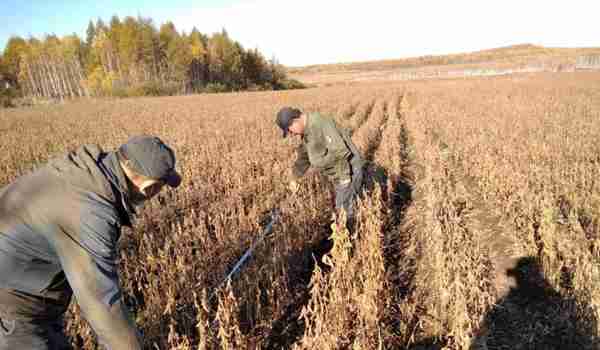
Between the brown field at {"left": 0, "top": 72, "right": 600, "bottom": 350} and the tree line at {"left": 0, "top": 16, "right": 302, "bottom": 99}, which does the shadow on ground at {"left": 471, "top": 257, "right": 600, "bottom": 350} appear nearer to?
the brown field at {"left": 0, "top": 72, "right": 600, "bottom": 350}

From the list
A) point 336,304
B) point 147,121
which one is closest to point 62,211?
point 336,304

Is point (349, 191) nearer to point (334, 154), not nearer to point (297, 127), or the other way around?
point (334, 154)

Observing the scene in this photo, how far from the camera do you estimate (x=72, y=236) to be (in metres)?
1.63

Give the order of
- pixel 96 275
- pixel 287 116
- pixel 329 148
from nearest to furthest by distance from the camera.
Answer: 1. pixel 96 275
2. pixel 287 116
3. pixel 329 148

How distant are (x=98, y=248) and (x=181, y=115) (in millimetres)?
17153

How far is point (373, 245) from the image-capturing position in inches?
151

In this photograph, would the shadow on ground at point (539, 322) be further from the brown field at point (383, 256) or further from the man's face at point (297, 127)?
the man's face at point (297, 127)

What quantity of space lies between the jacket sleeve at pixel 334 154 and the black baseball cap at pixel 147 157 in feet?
10.2

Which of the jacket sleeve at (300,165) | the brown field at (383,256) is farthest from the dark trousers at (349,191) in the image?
the jacket sleeve at (300,165)

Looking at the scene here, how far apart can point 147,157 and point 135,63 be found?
58.5 metres

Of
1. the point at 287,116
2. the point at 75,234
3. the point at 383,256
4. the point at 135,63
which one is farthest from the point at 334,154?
the point at 135,63

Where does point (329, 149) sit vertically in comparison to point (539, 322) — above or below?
above

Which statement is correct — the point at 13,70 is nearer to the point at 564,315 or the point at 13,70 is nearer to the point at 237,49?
the point at 237,49

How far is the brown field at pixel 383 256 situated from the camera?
3.20 m
